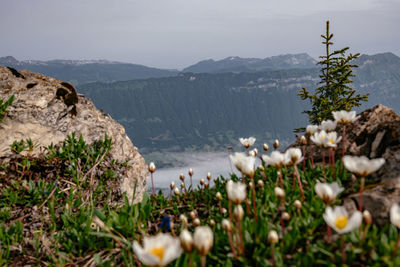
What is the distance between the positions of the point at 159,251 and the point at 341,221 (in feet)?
3.92

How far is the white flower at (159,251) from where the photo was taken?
1.69 m

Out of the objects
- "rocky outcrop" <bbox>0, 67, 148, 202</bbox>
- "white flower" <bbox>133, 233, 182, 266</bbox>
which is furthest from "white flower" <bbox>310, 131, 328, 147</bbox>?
"rocky outcrop" <bbox>0, 67, 148, 202</bbox>

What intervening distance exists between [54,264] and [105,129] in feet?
11.1

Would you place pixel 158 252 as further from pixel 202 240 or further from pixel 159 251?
pixel 202 240

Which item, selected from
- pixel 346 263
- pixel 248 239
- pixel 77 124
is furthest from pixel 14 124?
pixel 346 263

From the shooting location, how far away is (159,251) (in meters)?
1.87

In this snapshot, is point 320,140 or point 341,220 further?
point 320,140

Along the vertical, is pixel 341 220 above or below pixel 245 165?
below

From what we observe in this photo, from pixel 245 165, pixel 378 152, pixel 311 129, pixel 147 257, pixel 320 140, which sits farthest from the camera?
pixel 378 152

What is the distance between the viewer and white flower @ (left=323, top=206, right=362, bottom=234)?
189 cm

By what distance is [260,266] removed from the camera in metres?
2.40

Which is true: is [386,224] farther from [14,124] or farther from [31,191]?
[14,124]

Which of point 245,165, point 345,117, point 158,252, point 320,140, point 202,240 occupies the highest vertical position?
point 345,117

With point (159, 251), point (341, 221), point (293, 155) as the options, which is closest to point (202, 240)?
point (159, 251)
